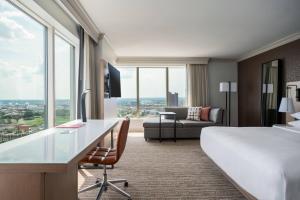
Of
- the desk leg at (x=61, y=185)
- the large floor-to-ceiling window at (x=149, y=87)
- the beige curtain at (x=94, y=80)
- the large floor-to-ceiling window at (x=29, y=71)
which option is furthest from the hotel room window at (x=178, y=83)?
the desk leg at (x=61, y=185)

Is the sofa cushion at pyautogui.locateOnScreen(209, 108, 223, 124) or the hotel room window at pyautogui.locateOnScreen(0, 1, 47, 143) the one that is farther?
the sofa cushion at pyautogui.locateOnScreen(209, 108, 223, 124)

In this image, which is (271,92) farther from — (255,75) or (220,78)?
(220,78)

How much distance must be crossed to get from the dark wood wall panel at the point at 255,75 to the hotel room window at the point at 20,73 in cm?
469

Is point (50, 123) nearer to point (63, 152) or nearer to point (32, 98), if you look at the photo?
point (32, 98)

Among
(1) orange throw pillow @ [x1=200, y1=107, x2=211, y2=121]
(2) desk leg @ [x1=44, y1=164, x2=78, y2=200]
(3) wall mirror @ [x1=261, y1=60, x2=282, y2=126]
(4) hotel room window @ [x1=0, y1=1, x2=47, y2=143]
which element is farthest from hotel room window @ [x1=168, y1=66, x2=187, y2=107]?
(2) desk leg @ [x1=44, y1=164, x2=78, y2=200]

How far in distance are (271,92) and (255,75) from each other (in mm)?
1012

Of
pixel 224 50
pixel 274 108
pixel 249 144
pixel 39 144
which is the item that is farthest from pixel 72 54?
pixel 274 108

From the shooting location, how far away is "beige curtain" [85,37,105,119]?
3.98 metres

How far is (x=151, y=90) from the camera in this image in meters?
7.25

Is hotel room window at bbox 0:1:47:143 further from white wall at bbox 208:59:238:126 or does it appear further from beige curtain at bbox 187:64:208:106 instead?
white wall at bbox 208:59:238:126

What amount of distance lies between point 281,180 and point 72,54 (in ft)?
11.9

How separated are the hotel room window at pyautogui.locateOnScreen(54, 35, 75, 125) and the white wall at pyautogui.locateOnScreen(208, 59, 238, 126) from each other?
186 inches

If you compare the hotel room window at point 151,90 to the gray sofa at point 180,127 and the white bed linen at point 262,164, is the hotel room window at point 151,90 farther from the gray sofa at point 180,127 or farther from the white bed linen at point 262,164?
the white bed linen at point 262,164

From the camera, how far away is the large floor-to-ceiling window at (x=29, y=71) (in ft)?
7.25
